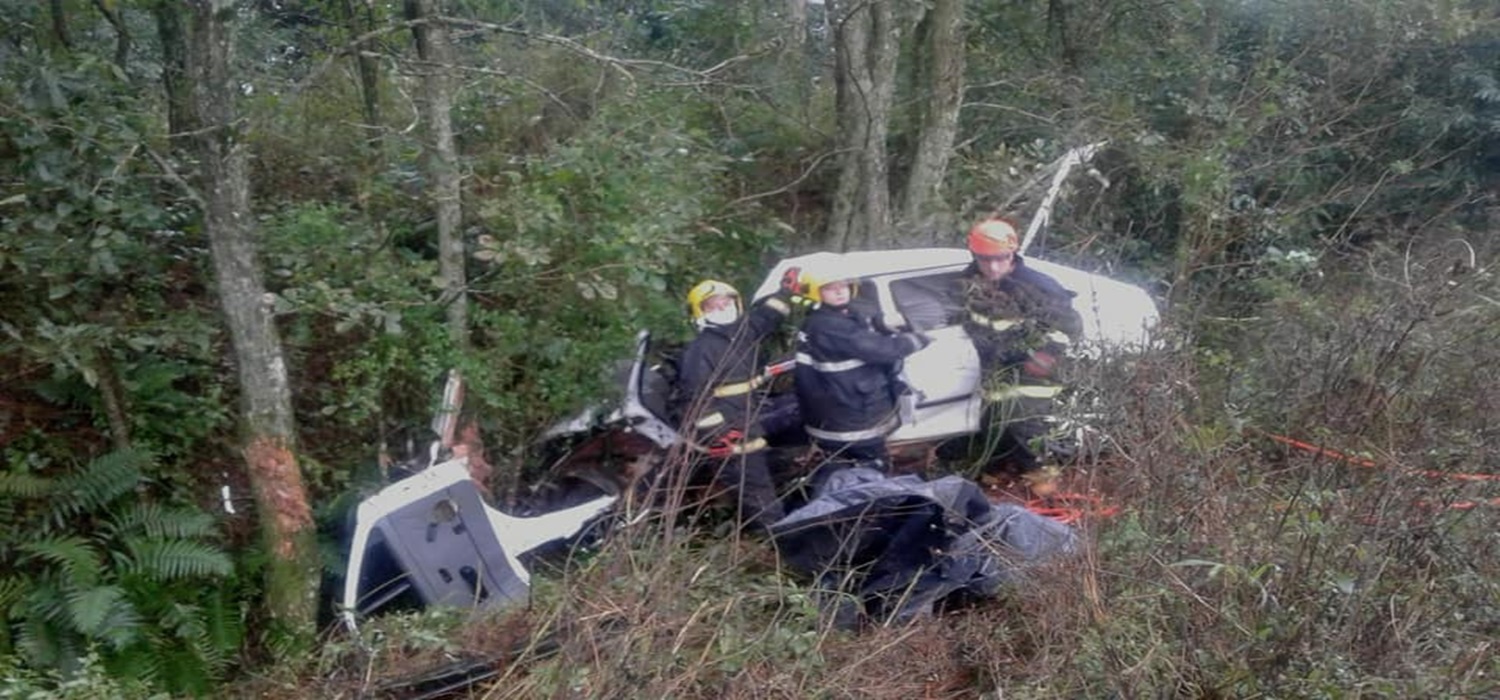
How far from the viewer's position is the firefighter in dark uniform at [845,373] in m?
6.93

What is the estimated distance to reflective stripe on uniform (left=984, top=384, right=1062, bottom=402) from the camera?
23.6 ft

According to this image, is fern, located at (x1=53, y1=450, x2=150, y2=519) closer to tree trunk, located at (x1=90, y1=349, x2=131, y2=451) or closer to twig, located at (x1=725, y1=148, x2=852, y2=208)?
tree trunk, located at (x1=90, y1=349, x2=131, y2=451)

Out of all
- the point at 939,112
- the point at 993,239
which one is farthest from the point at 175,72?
the point at 939,112

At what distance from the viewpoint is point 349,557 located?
246 inches

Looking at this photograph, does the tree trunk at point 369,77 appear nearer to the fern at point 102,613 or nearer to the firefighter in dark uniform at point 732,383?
the firefighter in dark uniform at point 732,383

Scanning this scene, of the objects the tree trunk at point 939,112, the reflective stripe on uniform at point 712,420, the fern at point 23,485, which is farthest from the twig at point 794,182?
the fern at point 23,485

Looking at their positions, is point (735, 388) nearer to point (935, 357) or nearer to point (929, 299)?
point (935, 357)

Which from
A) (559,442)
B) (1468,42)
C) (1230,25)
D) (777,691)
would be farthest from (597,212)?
(1468,42)

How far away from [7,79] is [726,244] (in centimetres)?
435

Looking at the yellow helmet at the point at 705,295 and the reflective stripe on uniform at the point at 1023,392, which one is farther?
the reflective stripe on uniform at the point at 1023,392

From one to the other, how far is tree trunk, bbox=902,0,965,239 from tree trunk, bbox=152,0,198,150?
517cm

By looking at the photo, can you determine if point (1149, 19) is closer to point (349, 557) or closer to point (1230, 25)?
point (1230, 25)

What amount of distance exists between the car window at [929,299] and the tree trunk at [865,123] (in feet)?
6.32

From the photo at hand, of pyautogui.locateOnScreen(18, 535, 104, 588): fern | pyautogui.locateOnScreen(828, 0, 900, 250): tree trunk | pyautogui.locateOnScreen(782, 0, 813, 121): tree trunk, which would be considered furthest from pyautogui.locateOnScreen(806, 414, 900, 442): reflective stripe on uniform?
pyautogui.locateOnScreen(782, 0, 813, 121): tree trunk
